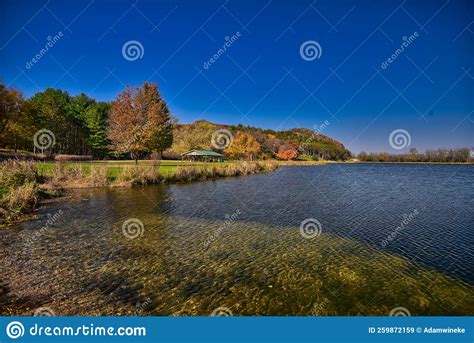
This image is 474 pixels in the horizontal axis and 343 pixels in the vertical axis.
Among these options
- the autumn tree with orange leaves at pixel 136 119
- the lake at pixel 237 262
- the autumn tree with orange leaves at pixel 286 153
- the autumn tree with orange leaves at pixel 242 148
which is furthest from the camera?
the autumn tree with orange leaves at pixel 286 153

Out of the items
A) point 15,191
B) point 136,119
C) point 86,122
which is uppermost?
point 86,122

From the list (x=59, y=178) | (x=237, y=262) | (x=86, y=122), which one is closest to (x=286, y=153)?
(x=86, y=122)

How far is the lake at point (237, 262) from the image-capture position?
6773mm

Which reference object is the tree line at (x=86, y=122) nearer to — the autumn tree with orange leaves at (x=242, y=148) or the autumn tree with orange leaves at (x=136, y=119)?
the autumn tree with orange leaves at (x=136, y=119)

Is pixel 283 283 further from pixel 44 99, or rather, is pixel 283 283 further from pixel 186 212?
pixel 44 99

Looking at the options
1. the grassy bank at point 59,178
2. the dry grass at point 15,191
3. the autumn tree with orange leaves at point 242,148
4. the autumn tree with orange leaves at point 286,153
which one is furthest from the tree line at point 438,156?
the dry grass at point 15,191

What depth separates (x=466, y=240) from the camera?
11539mm

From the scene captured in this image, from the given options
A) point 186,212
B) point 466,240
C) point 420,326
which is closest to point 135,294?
point 420,326

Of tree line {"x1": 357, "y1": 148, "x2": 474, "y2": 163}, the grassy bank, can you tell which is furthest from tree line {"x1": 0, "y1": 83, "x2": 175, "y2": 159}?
tree line {"x1": 357, "y1": 148, "x2": 474, "y2": 163}

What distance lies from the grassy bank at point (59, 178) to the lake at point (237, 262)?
1.38 metres

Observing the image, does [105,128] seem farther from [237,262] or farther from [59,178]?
[237,262]

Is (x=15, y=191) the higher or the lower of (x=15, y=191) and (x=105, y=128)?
the lower

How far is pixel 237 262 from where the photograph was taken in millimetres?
9234

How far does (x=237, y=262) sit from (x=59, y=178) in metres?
22.3
